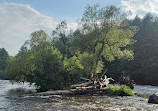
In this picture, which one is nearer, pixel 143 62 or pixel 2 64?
pixel 143 62

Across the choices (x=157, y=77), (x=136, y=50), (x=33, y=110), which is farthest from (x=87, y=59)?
(x=136, y=50)

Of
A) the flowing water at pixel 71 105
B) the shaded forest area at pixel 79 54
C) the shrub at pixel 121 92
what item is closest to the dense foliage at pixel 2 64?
the shaded forest area at pixel 79 54

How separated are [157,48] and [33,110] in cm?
7208

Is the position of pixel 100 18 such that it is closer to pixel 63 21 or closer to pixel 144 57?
pixel 63 21

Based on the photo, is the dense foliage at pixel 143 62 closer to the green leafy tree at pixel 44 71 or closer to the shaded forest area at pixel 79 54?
the shaded forest area at pixel 79 54

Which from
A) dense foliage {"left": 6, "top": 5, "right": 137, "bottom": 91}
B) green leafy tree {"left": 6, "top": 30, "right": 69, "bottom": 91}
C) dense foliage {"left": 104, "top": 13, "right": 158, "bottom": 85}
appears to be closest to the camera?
green leafy tree {"left": 6, "top": 30, "right": 69, "bottom": 91}

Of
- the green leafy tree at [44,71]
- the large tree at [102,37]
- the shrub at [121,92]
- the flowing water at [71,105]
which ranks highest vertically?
the large tree at [102,37]

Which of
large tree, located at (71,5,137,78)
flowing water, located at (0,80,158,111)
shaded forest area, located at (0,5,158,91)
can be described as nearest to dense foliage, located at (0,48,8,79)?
shaded forest area, located at (0,5,158,91)

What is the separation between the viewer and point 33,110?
13.6 meters

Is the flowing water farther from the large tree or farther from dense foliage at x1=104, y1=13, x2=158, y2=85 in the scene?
dense foliage at x1=104, y1=13, x2=158, y2=85

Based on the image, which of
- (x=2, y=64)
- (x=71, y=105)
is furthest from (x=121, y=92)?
(x=2, y=64)

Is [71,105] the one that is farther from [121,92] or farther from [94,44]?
[94,44]

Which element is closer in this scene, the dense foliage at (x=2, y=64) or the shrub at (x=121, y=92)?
the shrub at (x=121, y=92)

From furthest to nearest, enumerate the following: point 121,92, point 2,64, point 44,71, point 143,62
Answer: point 2,64 → point 143,62 → point 44,71 → point 121,92
